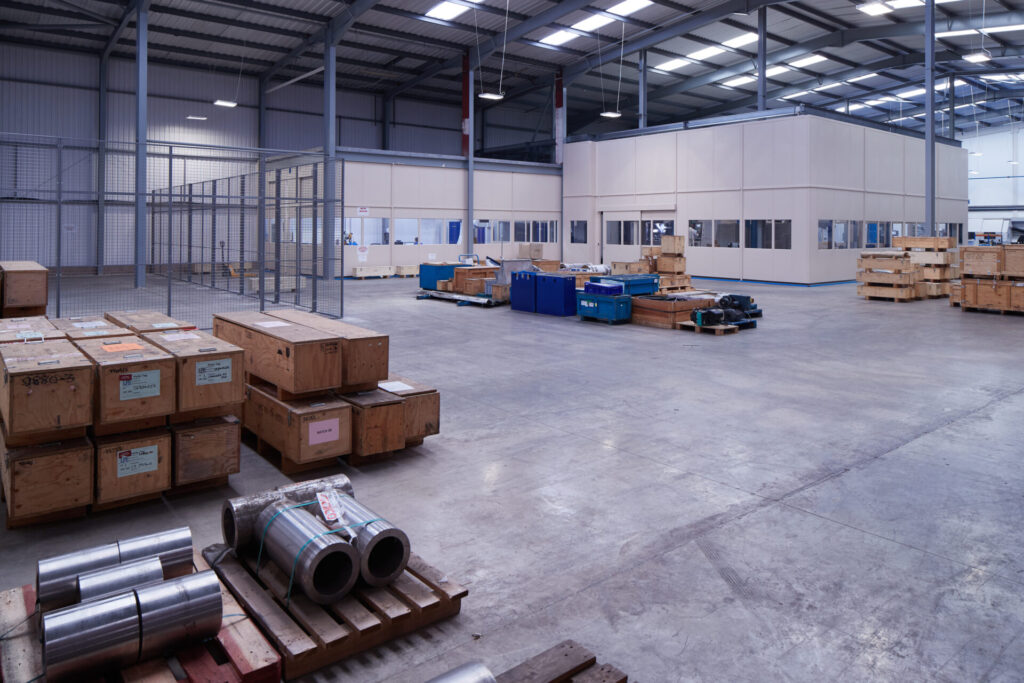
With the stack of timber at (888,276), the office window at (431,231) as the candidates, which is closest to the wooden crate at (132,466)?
the stack of timber at (888,276)

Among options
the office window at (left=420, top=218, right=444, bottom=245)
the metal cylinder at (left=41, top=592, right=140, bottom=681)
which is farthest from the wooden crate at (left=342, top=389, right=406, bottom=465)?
the office window at (left=420, top=218, right=444, bottom=245)

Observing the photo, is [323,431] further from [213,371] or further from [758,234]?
[758,234]

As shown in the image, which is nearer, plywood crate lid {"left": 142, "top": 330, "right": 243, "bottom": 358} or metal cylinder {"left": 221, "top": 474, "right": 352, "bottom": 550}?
metal cylinder {"left": 221, "top": 474, "right": 352, "bottom": 550}

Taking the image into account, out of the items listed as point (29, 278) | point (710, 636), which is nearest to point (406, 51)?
point (29, 278)

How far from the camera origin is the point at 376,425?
5.82 meters

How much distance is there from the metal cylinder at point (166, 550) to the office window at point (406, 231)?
79.7ft

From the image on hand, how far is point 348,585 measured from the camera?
Result: 340cm

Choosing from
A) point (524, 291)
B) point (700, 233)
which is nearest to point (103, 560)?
point (524, 291)

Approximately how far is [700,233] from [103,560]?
82.2ft

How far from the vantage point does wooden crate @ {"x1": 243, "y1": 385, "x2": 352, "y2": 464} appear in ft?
18.0

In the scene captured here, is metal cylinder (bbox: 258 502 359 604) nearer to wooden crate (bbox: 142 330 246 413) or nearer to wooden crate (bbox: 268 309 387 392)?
wooden crate (bbox: 142 330 246 413)

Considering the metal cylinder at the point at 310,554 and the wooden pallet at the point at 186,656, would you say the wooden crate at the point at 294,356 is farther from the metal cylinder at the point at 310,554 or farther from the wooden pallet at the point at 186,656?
the wooden pallet at the point at 186,656

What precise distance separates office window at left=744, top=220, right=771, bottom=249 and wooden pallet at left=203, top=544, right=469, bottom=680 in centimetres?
2260

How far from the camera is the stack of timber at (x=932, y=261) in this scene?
1933cm
